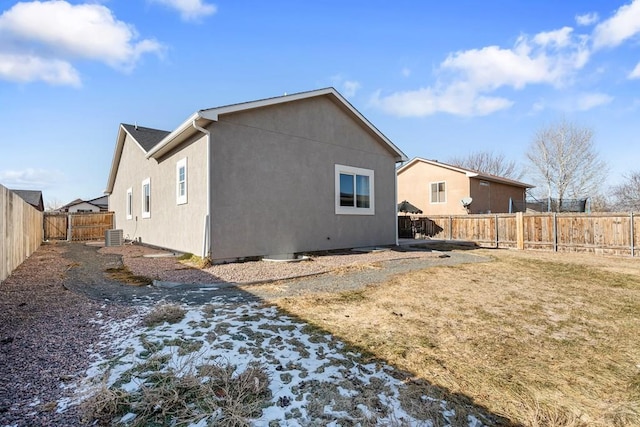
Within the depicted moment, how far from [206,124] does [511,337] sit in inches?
309

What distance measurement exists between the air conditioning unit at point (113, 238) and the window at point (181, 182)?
6.86 meters

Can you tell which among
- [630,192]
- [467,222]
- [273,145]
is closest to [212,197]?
[273,145]

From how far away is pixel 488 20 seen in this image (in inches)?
405

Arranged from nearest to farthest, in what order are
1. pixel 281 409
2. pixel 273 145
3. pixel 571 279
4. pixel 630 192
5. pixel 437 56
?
pixel 281 409 → pixel 571 279 → pixel 273 145 → pixel 437 56 → pixel 630 192

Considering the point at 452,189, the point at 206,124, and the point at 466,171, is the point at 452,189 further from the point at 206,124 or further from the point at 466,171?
the point at 206,124

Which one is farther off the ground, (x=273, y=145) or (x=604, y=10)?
(x=604, y=10)

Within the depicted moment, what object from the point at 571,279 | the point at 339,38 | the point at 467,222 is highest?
the point at 339,38

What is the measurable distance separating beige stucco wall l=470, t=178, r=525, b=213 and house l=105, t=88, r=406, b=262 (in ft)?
32.8

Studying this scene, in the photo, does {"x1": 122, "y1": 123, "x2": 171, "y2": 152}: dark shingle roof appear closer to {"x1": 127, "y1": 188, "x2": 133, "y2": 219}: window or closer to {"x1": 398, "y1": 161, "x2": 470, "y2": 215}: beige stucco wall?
{"x1": 127, "y1": 188, "x2": 133, "y2": 219}: window

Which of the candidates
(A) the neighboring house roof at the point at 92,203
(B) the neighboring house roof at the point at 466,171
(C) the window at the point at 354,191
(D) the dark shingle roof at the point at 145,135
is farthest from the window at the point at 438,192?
(A) the neighboring house roof at the point at 92,203

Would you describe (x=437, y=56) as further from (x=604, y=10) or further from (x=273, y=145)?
(x=273, y=145)

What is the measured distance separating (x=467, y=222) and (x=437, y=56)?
8031 millimetres

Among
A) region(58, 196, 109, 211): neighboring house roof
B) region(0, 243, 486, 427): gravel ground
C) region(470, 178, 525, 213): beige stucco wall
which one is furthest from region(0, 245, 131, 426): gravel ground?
region(58, 196, 109, 211): neighboring house roof

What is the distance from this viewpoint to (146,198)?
14.0 meters
